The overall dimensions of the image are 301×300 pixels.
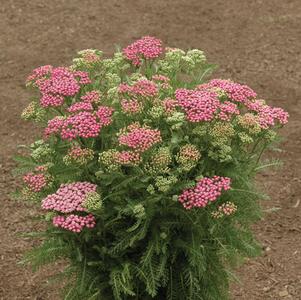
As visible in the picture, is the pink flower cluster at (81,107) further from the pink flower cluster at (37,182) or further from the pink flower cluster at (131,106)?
the pink flower cluster at (37,182)

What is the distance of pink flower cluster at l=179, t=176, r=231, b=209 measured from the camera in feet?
9.57

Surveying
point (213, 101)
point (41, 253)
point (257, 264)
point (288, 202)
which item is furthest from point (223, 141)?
point (288, 202)

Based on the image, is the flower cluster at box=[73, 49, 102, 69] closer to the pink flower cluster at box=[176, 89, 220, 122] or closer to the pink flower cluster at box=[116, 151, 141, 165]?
the pink flower cluster at box=[176, 89, 220, 122]

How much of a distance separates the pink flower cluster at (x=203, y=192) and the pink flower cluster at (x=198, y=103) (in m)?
0.29

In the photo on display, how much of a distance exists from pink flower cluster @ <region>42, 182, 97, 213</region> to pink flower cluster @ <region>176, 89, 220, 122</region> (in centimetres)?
57

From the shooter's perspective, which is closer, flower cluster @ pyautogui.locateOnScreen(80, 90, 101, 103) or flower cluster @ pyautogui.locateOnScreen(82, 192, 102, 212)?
flower cluster @ pyautogui.locateOnScreen(82, 192, 102, 212)

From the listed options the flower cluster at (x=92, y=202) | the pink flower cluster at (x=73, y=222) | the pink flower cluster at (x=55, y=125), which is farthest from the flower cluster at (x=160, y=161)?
the pink flower cluster at (x=55, y=125)

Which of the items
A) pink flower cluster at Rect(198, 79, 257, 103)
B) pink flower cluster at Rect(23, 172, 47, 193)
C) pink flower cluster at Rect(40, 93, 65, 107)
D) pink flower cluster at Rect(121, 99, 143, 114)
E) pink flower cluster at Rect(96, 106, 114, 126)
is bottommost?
pink flower cluster at Rect(23, 172, 47, 193)

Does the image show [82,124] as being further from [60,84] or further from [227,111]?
Result: [227,111]

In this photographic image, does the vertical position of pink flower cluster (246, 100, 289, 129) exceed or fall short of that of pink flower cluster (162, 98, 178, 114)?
it falls short

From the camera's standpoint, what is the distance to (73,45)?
7.58 meters

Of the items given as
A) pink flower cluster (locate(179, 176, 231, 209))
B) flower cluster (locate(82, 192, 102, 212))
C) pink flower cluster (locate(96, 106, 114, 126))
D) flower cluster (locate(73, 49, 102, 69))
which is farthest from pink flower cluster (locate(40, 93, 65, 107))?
pink flower cluster (locate(179, 176, 231, 209))

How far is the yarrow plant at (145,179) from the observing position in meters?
2.97

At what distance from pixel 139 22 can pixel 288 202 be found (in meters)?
3.54
